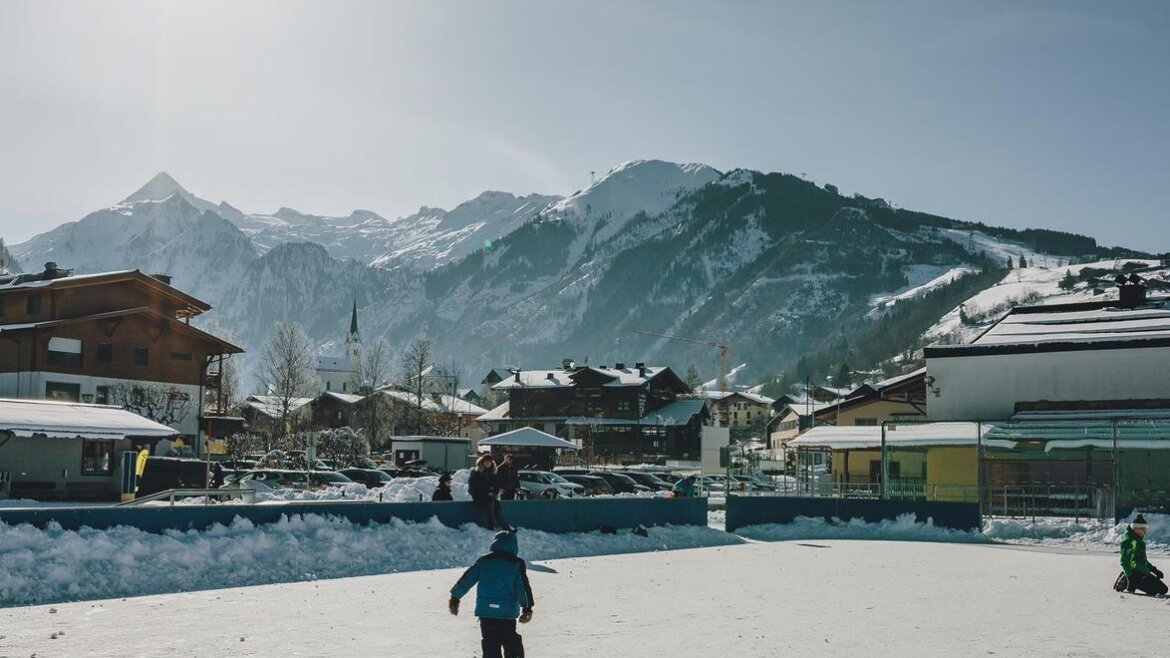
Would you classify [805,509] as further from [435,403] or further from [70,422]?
[435,403]

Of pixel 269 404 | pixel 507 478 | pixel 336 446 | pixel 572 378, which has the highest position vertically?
pixel 572 378

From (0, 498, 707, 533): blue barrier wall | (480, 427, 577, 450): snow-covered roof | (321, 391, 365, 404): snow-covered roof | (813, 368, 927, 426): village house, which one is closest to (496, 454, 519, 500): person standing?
(0, 498, 707, 533): blue barrier wall

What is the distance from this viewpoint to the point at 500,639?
360 inches

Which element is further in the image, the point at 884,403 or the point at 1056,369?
the point at 884,403

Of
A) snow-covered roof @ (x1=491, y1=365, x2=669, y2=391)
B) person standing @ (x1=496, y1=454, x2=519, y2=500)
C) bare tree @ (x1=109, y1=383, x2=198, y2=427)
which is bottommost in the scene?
person standing @ (x1=496, y1=454, x2=519, y2=500)

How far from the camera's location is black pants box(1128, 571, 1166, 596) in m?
18.1

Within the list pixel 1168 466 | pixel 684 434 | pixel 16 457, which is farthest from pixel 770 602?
pixel 684 434

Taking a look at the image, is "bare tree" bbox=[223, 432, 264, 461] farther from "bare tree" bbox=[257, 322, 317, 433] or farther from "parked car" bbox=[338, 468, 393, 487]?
"parked car" bbox=[338, 468, 393, 487]

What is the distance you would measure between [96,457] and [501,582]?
36.1 m

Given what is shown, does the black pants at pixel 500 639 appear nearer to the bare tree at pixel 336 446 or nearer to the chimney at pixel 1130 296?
the chimney at pixel 1130 296

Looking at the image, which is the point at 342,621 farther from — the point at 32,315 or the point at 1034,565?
the point at 32,315

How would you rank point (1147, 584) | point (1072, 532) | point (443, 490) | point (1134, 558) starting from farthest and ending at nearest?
point (1072, 532)
point (443, 490)
point (1134, 558)
point (1147, 584)

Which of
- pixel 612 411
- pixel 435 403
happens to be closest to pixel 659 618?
pixel 612 411

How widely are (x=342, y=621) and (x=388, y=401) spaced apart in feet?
363
